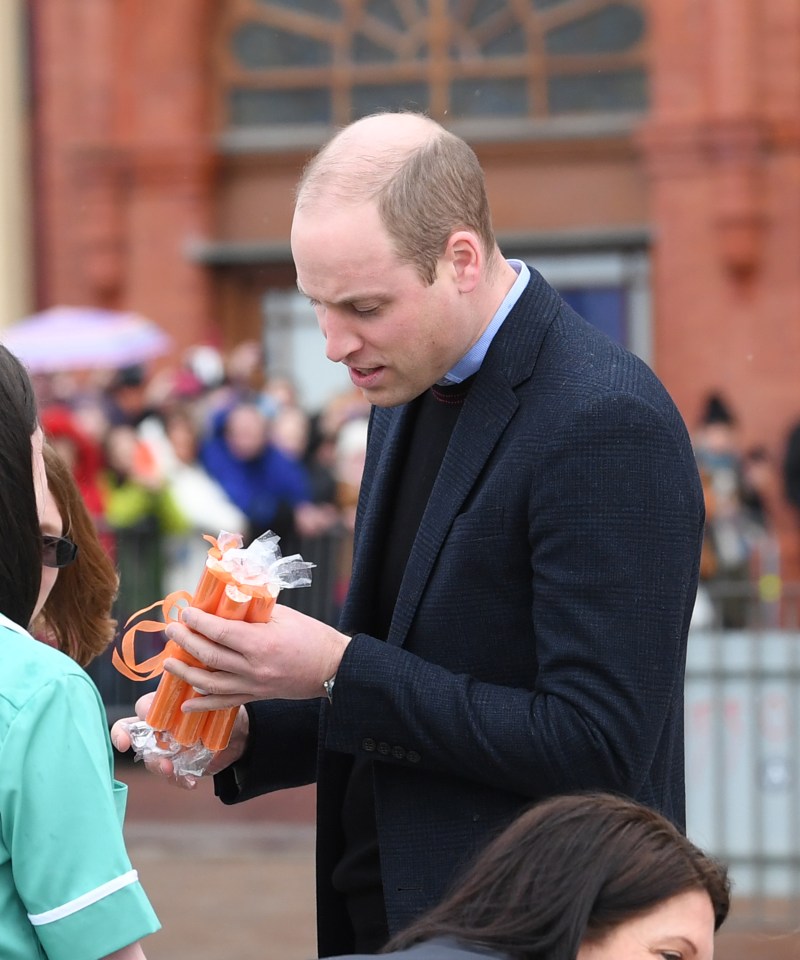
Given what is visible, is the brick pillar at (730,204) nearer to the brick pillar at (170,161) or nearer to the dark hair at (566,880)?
the brick pillar at (170,161)

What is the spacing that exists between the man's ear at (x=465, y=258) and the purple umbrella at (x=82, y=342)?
10.2m

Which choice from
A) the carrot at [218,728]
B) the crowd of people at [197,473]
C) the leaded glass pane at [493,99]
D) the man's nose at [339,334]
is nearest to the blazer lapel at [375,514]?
the carrot at [218,728]

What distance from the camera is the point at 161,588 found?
8.61 meters

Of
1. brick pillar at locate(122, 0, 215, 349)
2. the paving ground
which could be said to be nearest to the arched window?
brick pillar at locate(122, 0, 215, 349)

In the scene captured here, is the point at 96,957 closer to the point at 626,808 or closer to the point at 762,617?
the point at 626,808

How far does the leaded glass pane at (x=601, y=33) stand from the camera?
1403 cm

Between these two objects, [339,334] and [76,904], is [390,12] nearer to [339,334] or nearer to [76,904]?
[339,334]

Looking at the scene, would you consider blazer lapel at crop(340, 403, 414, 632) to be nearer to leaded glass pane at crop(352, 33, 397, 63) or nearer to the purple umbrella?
the purple umbrella

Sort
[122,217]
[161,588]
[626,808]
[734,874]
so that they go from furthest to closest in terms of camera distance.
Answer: [122,217], [161,588], [734,874], [626,808]

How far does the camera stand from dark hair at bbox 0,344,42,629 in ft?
6.42

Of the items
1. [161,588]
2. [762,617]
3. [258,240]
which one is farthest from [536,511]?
[258,240]

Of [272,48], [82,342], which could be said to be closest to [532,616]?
[82,342]

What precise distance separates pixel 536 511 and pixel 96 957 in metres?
0.76

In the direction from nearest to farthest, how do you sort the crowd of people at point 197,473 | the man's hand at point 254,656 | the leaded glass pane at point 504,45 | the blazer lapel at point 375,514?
the man's hand at point 254,656, the blazer lapel at point 375,514, the crowd of people at point 197,473, the leaded glass pane at point 504,45
